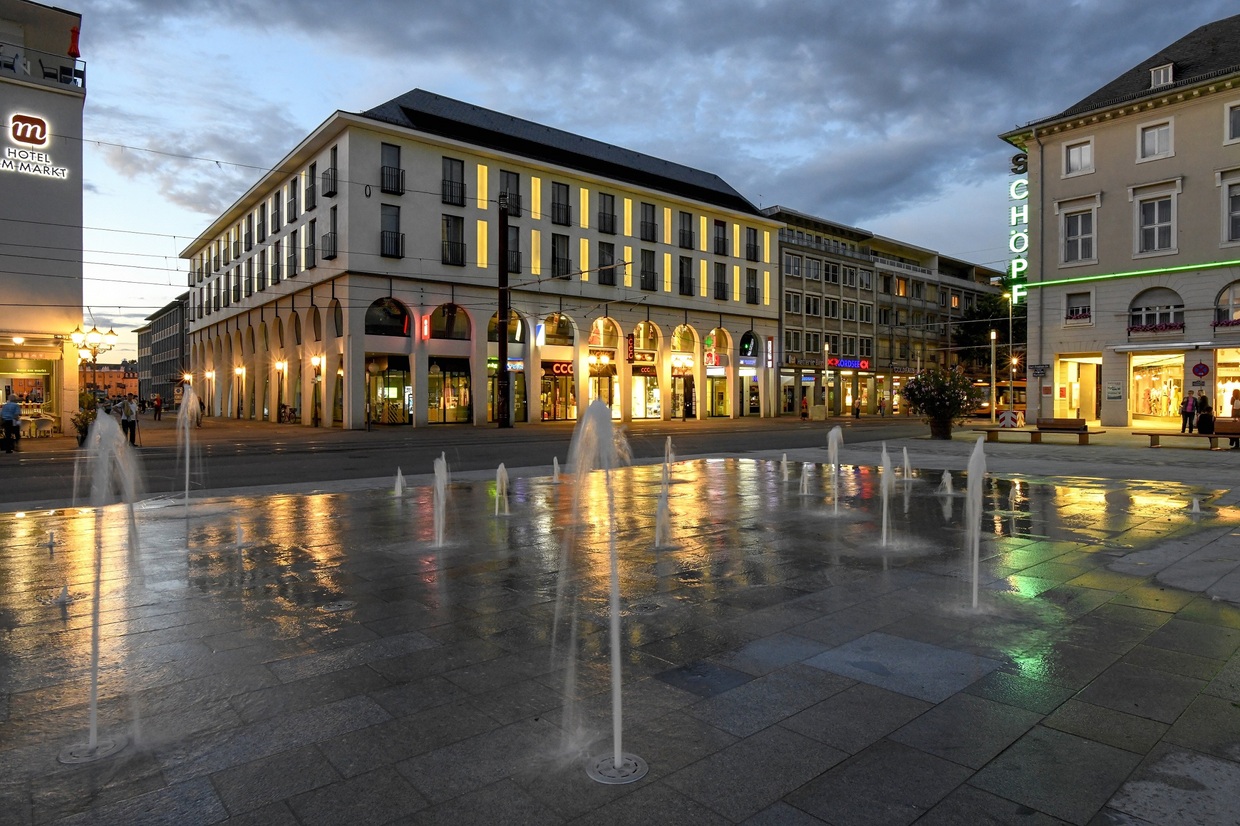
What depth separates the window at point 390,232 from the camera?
39.7 meters

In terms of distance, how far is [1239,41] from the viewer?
111 feet

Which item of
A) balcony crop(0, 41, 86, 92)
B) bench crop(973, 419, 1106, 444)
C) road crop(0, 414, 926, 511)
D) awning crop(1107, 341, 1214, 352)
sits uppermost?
balcony crop(0, 41, 86, 92)

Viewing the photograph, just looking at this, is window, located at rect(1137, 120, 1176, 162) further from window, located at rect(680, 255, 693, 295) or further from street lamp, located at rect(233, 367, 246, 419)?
street lamp, located at rect(233, 367, 246, 419)

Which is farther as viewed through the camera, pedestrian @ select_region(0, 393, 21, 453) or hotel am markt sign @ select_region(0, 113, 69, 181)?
hotel am markt sign @ select_region(0, 113, 69, 181)

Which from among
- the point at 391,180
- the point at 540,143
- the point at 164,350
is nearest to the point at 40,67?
the point at 391,180

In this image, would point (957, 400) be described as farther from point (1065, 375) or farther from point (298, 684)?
point (298, 684)

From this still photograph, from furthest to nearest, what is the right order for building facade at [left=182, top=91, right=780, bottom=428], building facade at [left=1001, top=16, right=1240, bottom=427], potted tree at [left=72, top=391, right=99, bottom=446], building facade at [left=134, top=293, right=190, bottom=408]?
building facade at [left=134, top=293, right=190, bottom=408] < building facade at [left=182, top=91, right=780, bottom=428] < building facade at [left=1001, top=16, right=1240, bottom=427] < potted tree at [left=72, top=391, right=99, bottom=446]

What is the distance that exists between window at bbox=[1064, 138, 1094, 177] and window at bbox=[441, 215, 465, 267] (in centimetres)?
3227

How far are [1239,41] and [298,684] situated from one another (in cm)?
4631

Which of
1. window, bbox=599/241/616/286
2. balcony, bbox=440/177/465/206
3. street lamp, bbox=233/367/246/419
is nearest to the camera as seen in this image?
balcony, bbox=440/177/465/206

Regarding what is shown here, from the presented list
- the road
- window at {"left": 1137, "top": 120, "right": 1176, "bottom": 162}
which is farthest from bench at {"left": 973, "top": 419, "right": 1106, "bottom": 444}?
window at {"left": 1137, "top": 120, "right": 1176, "bottom": 162}

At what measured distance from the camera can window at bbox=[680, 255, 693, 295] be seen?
54.4 metres

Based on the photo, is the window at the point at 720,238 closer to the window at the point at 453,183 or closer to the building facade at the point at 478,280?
the building facade at the point at 478,280

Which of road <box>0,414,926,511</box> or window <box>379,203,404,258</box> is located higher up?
window <box>379,203,404,258</box>
